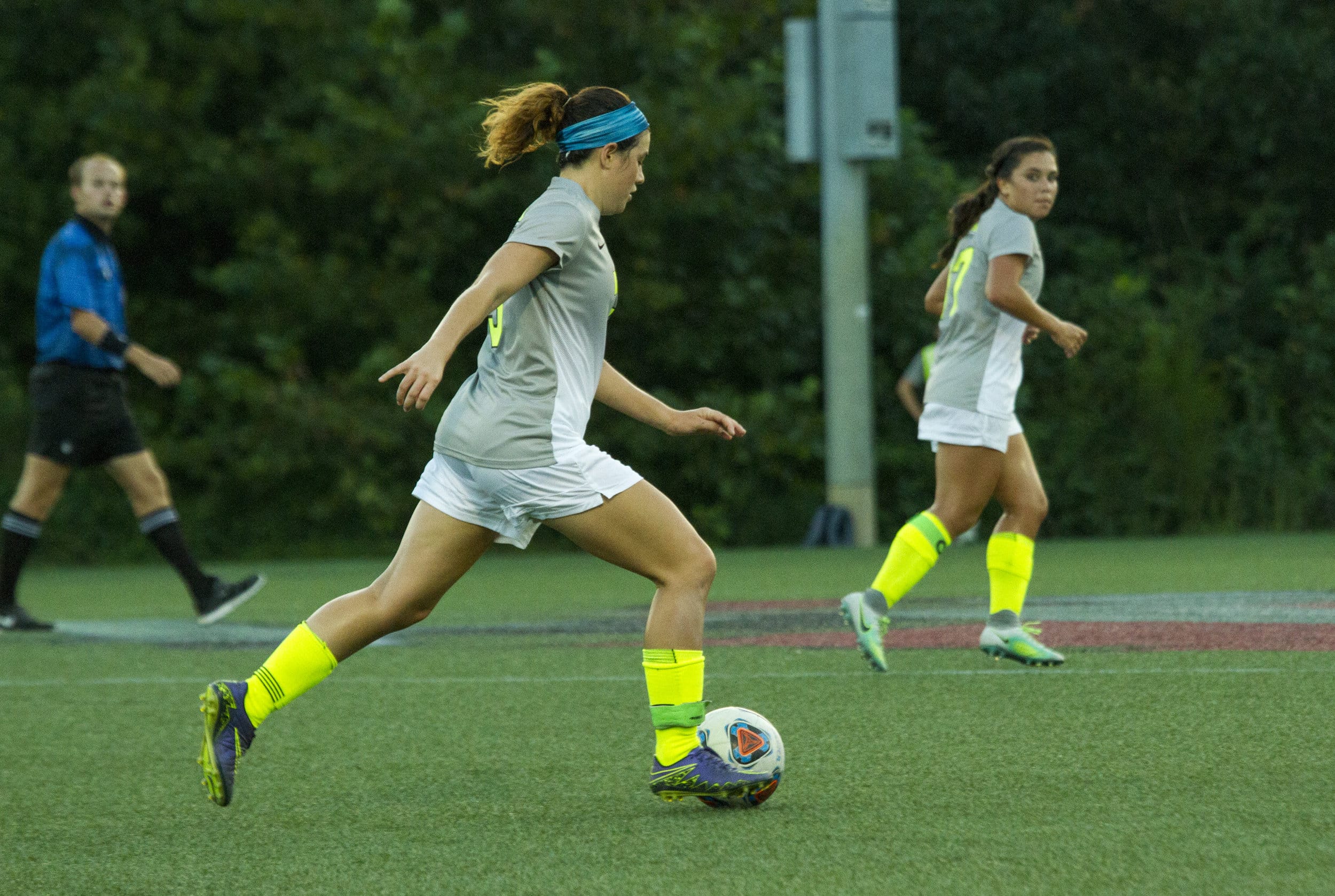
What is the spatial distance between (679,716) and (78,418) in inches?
225

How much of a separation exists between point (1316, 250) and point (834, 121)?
680 centimetres

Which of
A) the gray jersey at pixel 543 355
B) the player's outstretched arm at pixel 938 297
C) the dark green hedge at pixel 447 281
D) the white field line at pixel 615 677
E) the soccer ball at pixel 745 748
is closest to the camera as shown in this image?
the gray jersey at pixel 543 355

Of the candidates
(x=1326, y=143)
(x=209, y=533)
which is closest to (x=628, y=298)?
(x=209, y=533)

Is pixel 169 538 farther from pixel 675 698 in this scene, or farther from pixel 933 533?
pixel 675 698

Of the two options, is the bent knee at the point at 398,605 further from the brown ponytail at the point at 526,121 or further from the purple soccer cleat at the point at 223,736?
the brown ponytail at the point at 526,121

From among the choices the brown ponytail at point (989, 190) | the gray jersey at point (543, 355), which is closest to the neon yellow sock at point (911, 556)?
the brown ponytail at point (989, 190)

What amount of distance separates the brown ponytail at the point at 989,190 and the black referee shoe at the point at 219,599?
13.5 feet

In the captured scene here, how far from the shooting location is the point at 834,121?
16.6 metres

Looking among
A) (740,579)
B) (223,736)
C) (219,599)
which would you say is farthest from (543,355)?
(740,579)

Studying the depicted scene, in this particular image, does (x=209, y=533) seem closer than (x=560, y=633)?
No

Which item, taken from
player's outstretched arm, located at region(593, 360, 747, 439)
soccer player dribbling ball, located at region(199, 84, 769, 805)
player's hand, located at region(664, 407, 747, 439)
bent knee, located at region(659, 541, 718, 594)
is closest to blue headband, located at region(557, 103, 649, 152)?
soccer player dribbling ball, located at region(199, 84, 769, 805)

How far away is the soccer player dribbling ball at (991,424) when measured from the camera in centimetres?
709

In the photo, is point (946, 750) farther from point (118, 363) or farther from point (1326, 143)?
point (1326, 143)

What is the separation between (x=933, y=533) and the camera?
724 centimetres
